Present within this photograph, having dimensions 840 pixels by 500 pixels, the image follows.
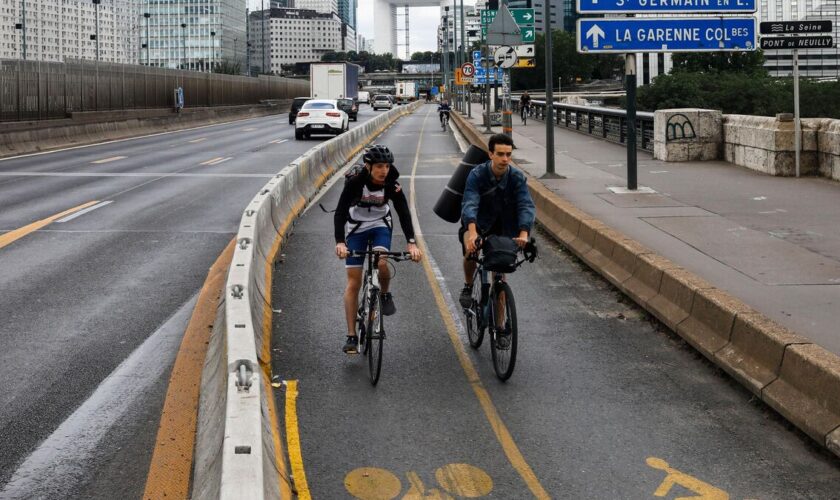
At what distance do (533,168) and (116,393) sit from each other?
1704 centimetres

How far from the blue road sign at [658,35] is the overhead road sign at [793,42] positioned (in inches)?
17.0

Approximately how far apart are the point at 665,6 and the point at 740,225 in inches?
235

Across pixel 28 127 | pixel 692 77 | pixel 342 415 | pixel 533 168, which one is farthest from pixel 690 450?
pixel 692 77

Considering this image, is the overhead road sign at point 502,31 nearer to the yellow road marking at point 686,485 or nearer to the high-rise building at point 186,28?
the yellow road marking at point 686,485

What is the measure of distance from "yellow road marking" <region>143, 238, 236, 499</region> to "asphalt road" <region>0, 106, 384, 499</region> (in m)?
0.09

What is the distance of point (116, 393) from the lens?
7191mm

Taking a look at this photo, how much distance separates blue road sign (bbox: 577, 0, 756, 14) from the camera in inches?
701

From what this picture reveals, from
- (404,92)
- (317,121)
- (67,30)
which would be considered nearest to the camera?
(317,121)

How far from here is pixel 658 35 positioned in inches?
711

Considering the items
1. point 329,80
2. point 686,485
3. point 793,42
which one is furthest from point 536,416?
point 329,80

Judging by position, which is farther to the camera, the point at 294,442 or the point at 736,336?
the point at 736,336

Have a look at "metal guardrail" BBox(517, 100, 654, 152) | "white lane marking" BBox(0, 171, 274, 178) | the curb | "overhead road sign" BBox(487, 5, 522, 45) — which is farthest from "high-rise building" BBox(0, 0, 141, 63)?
the curb

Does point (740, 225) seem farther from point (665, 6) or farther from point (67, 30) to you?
point (67, 30)

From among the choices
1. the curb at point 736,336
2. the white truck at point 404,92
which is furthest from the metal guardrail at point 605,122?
the white truck at point 404,92
